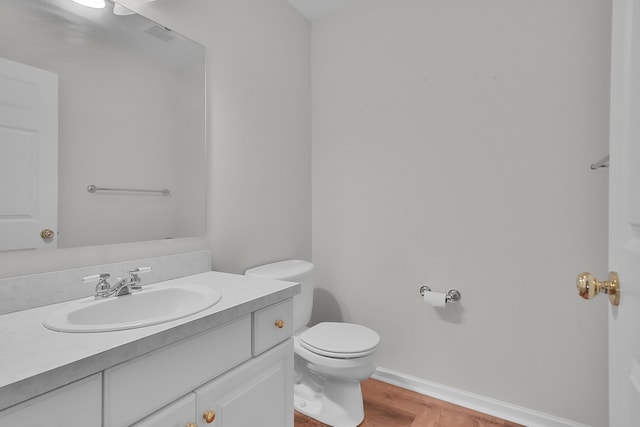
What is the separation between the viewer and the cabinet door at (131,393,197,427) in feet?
2.43

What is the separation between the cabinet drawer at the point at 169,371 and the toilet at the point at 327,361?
2.06 feet

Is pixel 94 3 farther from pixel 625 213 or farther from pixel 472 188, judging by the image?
pixel 472 188

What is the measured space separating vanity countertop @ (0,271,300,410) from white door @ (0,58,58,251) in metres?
0.26

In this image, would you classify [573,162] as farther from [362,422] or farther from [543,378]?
[362,422]

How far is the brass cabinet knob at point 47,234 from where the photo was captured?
103 cm

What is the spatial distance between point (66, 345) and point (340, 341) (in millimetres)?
1165

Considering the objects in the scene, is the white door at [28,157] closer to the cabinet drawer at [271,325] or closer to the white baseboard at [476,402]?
the cabinet drawer at [271,325]

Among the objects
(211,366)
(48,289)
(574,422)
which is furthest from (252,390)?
(574,422)

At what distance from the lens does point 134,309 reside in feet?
3.52

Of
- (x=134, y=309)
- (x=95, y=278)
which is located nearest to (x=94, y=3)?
(x=95, y=278)

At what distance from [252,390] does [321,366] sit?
568 mm

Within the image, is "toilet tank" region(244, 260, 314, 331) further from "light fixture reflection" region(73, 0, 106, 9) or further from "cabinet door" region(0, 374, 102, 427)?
"light fixture reflection" region(73, 0, 106, 9)

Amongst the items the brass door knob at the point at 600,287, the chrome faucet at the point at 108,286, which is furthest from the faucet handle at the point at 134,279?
the brass door knob at the point at 600,287

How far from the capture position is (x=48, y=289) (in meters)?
1.00
